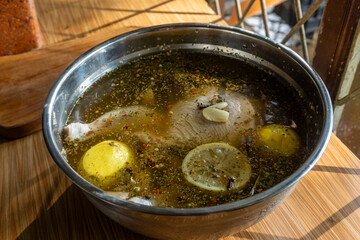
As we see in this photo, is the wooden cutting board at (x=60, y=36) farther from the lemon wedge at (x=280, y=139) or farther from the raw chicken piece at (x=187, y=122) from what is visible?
the lemon wedge at (x=280, y=139)

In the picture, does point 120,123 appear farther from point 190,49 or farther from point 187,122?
point 190,49

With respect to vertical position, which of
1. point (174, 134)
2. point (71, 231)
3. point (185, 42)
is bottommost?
point (71, 231)

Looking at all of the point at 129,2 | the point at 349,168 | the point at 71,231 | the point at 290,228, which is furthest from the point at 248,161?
the point at 129,2

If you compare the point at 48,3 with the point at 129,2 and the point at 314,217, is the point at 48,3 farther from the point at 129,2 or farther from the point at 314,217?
the point at 314,217

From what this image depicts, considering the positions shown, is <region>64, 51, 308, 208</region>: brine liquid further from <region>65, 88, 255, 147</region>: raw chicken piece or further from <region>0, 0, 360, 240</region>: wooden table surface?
<region>0, 0, 360, 240</region>: wooden table surface

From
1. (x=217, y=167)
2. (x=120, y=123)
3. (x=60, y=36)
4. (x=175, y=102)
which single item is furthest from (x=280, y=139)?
(x=60, y=36)

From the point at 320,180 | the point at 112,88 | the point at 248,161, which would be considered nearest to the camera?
the point at 248,161
